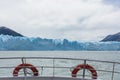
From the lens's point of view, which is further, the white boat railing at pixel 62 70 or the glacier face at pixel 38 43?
the glacier face at pixel 38 43

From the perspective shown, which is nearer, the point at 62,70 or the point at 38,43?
the point at 62,70

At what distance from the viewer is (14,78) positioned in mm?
9836

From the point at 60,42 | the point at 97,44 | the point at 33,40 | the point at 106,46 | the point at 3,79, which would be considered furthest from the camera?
the point at 106,46

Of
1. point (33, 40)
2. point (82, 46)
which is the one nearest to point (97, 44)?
point (82, 46)

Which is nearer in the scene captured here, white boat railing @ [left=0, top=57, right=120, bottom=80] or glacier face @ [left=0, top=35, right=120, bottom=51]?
white boat railing @ [left=0, top=57, right=120, bottom=80]

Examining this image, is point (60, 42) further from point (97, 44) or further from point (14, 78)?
point (14, 78)

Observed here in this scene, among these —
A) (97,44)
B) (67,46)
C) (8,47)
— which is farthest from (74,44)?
(8,47)

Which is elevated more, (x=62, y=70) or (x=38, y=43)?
(x=38, y=43)

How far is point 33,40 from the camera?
97.5 m

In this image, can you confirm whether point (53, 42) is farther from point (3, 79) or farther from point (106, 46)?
point (3, 79)

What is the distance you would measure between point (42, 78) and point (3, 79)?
1231 mm

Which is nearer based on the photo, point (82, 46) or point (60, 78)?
point (60, 78)

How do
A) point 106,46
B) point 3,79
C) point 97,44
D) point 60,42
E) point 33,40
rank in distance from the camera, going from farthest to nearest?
point 106,46 → point 97,44 → point 60,42 → point 33,40 → point 3,79

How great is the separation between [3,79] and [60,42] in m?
94.3
